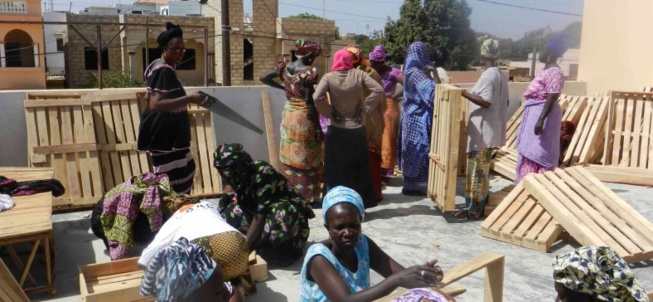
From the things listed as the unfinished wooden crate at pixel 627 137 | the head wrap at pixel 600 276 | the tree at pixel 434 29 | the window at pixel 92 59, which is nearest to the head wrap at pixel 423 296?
the head wrap at pixel 600 276

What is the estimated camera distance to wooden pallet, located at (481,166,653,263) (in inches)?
195

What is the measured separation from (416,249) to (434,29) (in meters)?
45.2

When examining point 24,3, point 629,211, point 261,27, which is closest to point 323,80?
point 629,211

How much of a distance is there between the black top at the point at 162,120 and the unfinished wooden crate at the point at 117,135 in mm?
1475

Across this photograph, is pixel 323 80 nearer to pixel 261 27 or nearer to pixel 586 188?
pixel 586 188

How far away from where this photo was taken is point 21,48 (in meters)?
28.4

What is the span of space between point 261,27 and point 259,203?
26049 mm

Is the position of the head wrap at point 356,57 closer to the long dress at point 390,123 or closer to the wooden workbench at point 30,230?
the long dress at point 390,123

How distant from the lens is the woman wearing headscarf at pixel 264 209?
4.43m

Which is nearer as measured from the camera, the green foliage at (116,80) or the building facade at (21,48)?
the building facade at (21,48)

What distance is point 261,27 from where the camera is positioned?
29594 mm

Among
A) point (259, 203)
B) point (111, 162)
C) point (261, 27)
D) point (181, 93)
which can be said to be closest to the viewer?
point (259, 203)

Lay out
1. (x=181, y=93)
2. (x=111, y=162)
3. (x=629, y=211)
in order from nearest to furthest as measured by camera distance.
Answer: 1. (x=181, y=93)
2. (x=629, y=211)
3. (x=111, y=162)

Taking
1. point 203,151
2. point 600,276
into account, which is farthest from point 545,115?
point 600,276
